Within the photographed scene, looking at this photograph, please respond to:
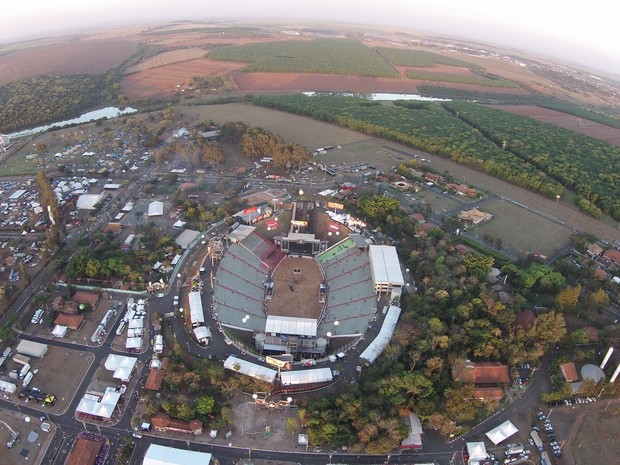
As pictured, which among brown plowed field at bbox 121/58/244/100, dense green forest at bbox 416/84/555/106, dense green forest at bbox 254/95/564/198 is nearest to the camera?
dense green forest at bbox 254/95/564/198

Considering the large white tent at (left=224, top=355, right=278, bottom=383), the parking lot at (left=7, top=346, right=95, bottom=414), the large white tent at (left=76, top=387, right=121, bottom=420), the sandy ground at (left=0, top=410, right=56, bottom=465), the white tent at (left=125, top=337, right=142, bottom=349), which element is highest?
the large white tent at (left=224, top=355, right=278, bottom=383)

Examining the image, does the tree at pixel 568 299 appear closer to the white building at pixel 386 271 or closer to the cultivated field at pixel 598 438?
the cultivated field at pixel 598 438

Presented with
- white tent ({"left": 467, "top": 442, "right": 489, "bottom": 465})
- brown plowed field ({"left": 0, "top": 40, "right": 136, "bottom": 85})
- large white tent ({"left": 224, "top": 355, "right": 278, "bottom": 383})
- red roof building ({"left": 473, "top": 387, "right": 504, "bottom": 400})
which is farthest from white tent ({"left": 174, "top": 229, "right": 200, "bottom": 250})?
brown plowed field ({"left": 0, "top": 40, "right": 136, "bottom": 85})

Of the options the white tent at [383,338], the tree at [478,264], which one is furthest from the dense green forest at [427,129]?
the white tent at [383,338]

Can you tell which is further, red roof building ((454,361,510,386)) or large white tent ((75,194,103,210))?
large white tent ((75,194,103,210))

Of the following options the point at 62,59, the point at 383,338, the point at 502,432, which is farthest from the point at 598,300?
the point at 62,59

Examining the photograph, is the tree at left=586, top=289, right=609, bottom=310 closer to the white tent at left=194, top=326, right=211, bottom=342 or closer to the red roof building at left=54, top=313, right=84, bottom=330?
the white tent at left=194, top=326, right=211, bottom=342

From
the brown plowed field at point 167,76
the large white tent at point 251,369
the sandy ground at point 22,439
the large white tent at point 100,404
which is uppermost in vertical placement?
the brown plowed field at point 167,76
